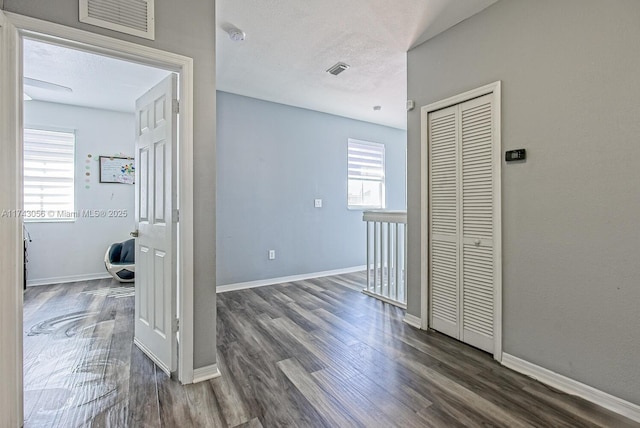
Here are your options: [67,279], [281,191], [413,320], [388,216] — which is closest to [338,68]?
[388,216]

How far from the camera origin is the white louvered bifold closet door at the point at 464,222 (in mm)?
2242

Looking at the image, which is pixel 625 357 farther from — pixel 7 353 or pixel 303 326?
pixel 7 353

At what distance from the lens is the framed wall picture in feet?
15.1

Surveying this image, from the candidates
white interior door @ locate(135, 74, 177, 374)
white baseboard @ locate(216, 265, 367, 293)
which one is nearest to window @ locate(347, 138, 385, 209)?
white baseboard @ locate(216, 265, 367, 293)

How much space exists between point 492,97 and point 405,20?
3.07 ft

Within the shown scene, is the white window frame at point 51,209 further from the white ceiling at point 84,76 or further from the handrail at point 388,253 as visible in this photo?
the handrail at point 388,253

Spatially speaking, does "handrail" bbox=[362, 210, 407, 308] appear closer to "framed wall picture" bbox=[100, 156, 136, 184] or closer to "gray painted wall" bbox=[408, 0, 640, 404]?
"gray painted wall" bbox=[408, 0, 640, 404]

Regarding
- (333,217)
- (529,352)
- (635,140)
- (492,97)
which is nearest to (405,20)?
(492,97)

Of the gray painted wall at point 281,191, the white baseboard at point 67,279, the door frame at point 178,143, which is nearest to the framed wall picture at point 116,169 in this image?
the white baseboard at point 67,279

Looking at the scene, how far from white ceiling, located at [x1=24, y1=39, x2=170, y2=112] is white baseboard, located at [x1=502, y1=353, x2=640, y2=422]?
406cm

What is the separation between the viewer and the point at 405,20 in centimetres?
237

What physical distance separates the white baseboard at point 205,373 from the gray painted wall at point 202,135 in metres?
0.03

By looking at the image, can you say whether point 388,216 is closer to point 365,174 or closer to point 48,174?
point 365,174

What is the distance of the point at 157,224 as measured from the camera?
2.10 metres
